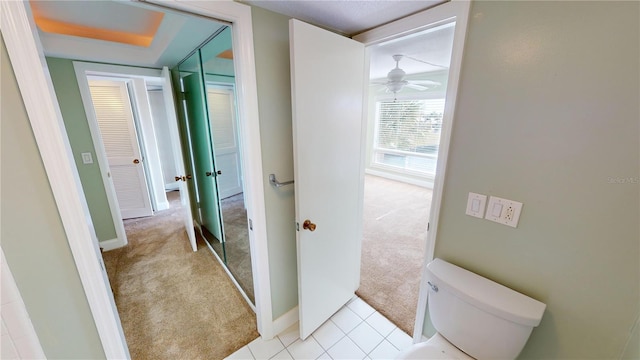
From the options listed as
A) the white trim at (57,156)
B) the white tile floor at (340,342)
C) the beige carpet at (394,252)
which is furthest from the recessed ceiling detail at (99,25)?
the beige carpet at (394,252)

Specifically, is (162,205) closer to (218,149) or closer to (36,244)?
(218,149)

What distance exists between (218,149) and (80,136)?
4.63ft

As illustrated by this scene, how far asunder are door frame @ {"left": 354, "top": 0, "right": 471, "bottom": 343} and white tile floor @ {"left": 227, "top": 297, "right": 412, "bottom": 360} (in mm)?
239

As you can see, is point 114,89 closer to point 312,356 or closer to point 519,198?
point 312,356

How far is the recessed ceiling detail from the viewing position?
1752 mm

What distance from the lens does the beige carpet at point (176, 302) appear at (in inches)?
62.9

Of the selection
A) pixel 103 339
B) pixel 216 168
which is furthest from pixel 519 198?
pixel 216 168

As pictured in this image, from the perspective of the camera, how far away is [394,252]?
2.68 meters

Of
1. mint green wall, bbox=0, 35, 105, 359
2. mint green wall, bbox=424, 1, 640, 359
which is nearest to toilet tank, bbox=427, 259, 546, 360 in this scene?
mint green wall, bbox=424, 1, 640, 359

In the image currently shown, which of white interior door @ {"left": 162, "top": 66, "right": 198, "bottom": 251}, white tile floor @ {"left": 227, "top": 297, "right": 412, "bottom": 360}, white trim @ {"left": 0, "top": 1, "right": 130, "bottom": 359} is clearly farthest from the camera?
white interior door @ {"left": 162, "top": 66, "right": 198, "bottom": 251}

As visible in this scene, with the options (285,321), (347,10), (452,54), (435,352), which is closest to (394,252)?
(285,321)

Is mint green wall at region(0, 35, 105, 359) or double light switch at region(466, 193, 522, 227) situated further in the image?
double light switch at region(466, 193, 522, 227)

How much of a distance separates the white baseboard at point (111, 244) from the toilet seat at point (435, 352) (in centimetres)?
317

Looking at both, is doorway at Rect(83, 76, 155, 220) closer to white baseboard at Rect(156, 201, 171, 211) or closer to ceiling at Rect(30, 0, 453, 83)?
white baseboard at Rect(156, 201, 171, 211)
